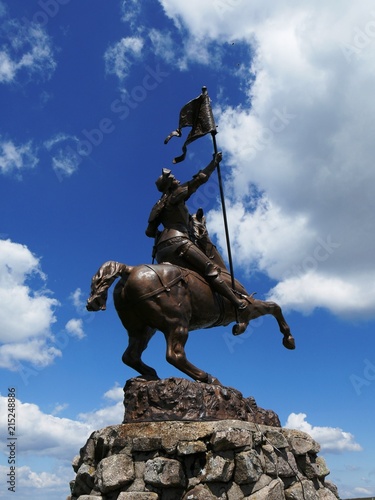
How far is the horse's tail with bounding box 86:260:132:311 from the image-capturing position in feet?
29.1

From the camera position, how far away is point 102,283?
894cm

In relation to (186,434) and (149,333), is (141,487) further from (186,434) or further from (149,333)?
(149,333)

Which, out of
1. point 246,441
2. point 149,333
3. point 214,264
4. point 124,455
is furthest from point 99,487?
point 214,264

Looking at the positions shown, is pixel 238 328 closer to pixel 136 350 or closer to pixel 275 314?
pixel 275 314

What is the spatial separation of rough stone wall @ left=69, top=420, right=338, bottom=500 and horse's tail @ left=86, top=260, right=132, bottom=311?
Result: 182 centimetres

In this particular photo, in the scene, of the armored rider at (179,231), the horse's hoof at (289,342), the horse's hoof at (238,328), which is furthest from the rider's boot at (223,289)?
the horse's hoof at (289,342)

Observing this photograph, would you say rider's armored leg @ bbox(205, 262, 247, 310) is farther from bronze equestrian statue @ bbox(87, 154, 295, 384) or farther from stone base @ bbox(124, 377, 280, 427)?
stone base @ bbox(124, 377, 280, 427)

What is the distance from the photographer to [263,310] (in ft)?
34.6

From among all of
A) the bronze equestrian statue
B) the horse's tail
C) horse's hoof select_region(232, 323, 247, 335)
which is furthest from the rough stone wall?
horse's hoof select_region(232, 323, 247, 335)

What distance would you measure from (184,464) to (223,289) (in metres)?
3.10

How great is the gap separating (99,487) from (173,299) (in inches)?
114

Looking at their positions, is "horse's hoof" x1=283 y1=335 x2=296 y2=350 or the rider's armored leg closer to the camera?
the rider's armored leg

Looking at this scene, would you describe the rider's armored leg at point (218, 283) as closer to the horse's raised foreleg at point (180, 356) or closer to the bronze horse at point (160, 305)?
the bronze horse at point (160, 305)

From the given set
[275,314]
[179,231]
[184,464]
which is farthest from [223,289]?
[184,464]
